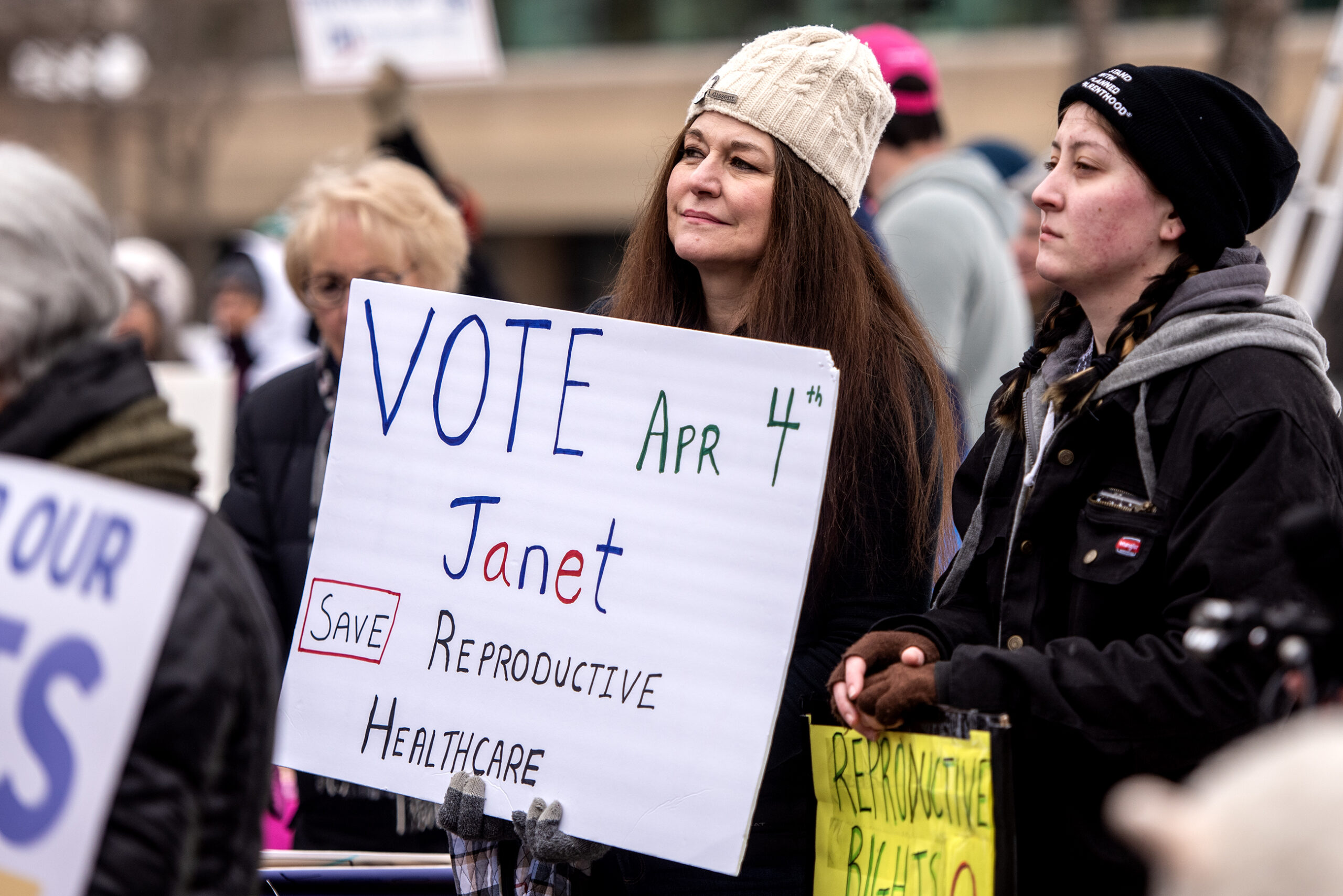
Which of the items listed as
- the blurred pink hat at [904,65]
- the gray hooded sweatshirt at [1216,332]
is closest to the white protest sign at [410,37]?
the blurred pink hat at [904,65]

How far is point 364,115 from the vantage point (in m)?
23.9

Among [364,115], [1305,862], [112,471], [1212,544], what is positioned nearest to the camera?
[1305,862]

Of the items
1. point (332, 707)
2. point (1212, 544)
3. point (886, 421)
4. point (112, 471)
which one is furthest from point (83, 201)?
point (1212, 544)

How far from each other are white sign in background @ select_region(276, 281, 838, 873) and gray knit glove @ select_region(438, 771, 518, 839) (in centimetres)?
2

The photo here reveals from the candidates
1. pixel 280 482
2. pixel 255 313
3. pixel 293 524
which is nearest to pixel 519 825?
pixel 293 524

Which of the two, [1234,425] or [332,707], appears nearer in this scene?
[1234,425]

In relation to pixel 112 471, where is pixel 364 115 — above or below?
below

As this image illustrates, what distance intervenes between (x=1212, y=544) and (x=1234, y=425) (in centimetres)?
16

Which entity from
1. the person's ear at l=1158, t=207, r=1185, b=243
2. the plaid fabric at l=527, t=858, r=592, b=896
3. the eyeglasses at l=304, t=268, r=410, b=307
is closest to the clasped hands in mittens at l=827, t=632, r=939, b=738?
the plaid fabric at l=527, t=858, r=592, b=896

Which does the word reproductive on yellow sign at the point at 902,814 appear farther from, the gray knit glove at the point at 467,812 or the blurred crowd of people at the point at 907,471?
the gray knit glove at the point at 467,812

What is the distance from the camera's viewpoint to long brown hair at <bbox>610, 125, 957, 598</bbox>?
257 centimetres

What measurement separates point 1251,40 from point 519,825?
8.53 m

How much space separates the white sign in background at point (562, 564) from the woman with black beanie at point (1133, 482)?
0.23 m

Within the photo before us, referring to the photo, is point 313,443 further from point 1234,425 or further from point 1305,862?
point 1305,862
